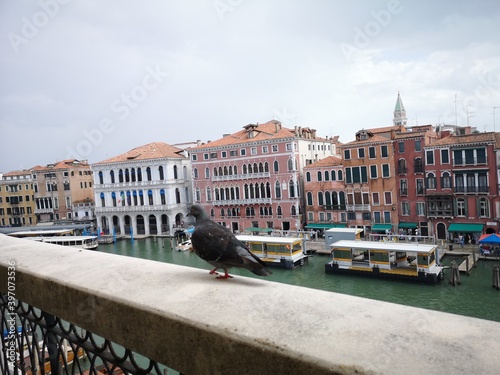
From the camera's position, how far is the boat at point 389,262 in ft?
56.2

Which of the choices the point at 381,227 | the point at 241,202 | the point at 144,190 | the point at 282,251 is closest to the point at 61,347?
the point at 282,251

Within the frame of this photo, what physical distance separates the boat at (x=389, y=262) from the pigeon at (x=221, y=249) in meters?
16.5

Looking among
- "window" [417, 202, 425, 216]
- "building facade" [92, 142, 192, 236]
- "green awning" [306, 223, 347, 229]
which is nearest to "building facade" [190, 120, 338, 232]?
"green awning" [306, 223, 347, 229]

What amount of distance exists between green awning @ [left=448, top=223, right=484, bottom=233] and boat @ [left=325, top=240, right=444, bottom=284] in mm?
4583

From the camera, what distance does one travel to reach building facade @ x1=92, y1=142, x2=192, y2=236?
35.0 meters

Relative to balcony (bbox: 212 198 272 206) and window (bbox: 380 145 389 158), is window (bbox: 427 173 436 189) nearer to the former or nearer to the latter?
window (bbox: 380 145 389 158)

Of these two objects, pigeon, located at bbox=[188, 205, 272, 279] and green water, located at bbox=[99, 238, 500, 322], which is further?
green water, located at bbox=[99, 238, 500, 322]

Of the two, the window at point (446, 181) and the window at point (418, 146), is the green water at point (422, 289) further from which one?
the window at point (418, 146)

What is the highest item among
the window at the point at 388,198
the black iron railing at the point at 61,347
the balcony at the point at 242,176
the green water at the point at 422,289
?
the balcony at the point at 242,176

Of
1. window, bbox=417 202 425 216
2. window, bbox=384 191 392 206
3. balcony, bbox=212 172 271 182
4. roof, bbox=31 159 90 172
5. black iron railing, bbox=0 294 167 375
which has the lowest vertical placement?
window, bbox=417 202 425 216

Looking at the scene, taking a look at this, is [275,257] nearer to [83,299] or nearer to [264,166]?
[264,166]

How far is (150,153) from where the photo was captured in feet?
118

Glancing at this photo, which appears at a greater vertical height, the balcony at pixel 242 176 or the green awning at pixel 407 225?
the balcony at pixel 242 176

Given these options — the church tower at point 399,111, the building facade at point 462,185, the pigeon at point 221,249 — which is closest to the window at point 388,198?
the building facade at point 462,185
